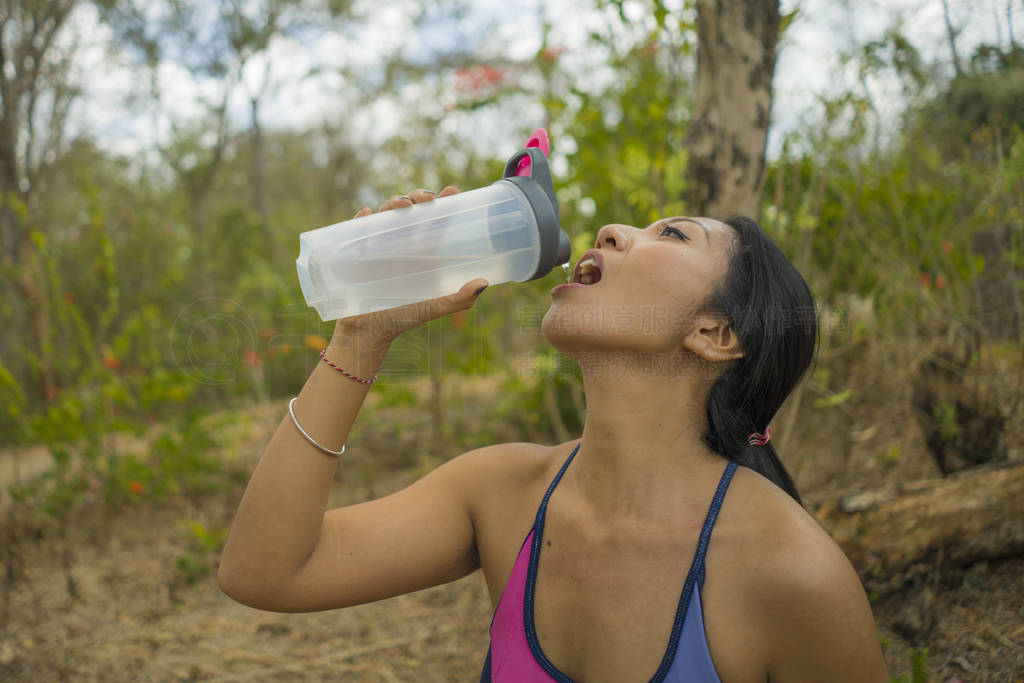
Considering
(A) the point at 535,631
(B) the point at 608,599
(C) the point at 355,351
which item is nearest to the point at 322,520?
(C) the point at 355,351

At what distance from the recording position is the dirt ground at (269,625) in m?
2.28

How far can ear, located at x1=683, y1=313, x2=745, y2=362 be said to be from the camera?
1.46m

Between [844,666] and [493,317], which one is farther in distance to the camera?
[493,317]

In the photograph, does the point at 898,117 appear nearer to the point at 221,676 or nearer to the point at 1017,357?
the point at 1017,357

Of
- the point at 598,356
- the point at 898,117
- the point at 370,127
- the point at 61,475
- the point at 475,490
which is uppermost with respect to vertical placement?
the point at 370,127

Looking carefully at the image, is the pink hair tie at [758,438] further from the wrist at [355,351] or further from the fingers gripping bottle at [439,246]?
the wrist at [355,351]

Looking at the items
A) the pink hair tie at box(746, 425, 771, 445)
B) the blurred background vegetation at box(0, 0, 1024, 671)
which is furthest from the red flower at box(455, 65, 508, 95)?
the pink hair tie at box(746, 425, 771, 445)

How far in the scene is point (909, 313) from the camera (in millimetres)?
3391

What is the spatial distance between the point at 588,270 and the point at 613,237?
12 centimetres

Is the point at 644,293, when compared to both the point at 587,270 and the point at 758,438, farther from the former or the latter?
the point at 758,438

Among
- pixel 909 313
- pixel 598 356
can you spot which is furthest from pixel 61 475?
pixel 909 313

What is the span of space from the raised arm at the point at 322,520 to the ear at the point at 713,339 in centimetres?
45

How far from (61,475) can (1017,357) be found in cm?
493

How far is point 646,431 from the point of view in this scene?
1471 millimetres
